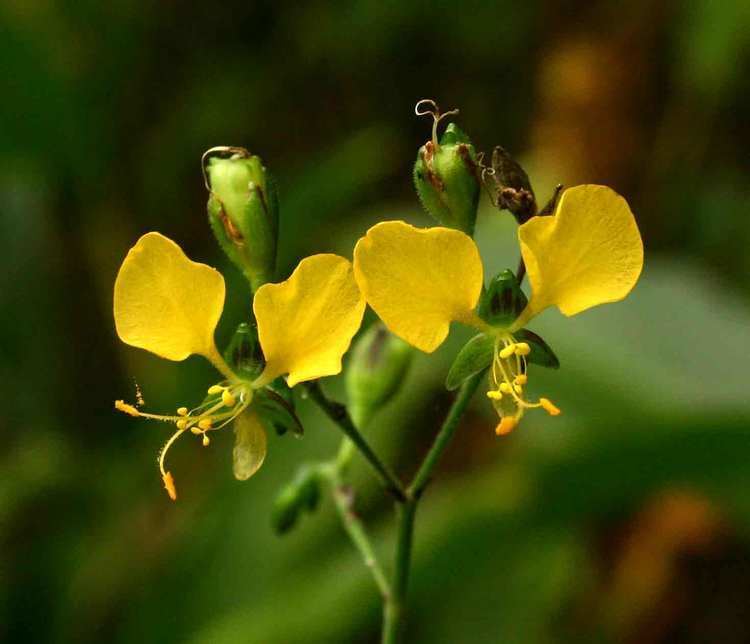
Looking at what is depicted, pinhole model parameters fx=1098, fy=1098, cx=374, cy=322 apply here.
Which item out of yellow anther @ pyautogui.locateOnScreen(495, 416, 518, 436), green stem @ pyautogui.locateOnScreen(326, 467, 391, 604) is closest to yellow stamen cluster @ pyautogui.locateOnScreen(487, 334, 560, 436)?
yellow anther @ pyautogui.locateOnScreen(495, 416, 518, 436)

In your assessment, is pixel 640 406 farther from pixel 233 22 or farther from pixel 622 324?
pixel 233 22

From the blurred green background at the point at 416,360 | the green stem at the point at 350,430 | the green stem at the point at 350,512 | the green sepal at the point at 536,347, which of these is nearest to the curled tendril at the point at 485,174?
the green sepal at the point at 536,347

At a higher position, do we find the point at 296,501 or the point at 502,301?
the point at 502,301

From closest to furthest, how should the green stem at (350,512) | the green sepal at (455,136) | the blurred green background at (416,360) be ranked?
the green sepal at (455,136) → the green stem at (350,512) → the blurred green background at (416,360)

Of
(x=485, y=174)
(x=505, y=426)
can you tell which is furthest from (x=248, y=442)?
(x=485, y=174)

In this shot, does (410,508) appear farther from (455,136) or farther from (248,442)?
(455,136)

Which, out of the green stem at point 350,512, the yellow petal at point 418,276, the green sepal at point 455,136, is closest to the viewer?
the yellow petal at point 418,276

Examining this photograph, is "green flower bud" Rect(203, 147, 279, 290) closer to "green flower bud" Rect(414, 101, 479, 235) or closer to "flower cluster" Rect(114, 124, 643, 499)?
"flower cluster" Rect(114, 124, 643, 499)

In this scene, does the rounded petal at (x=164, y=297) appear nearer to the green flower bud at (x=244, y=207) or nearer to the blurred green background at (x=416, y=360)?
the green flower bud at (x=244, y=207)

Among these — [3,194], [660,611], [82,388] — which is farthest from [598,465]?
[3,194]
